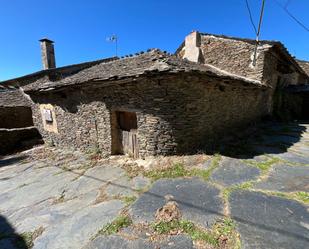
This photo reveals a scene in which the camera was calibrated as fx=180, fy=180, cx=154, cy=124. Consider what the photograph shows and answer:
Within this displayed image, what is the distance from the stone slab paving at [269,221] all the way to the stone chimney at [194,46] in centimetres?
914

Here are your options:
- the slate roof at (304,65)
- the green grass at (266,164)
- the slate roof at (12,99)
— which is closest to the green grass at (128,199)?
the green grass at (266,164)

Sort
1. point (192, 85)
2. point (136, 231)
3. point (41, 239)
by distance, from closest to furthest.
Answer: point (136, 231)
point (41, 239)
point (192, 85)

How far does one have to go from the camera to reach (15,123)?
41.5 feet

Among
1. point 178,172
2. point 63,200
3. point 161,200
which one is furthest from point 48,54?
point 161,200

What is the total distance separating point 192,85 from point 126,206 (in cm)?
379

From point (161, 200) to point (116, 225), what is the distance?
0.98 m

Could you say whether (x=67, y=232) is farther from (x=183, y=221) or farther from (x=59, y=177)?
(x=59, y=177)

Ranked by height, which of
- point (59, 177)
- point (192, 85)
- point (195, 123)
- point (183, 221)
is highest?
point (192, 85)

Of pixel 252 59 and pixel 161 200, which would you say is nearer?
pixel 161 200

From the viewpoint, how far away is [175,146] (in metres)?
5.54

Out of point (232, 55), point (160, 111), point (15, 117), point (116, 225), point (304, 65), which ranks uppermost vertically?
point (304, 65)

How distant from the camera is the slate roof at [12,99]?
12370 millimetres

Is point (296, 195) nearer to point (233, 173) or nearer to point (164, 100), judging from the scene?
point (233, 173)

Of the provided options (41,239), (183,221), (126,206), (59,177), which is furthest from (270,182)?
(59,177)
